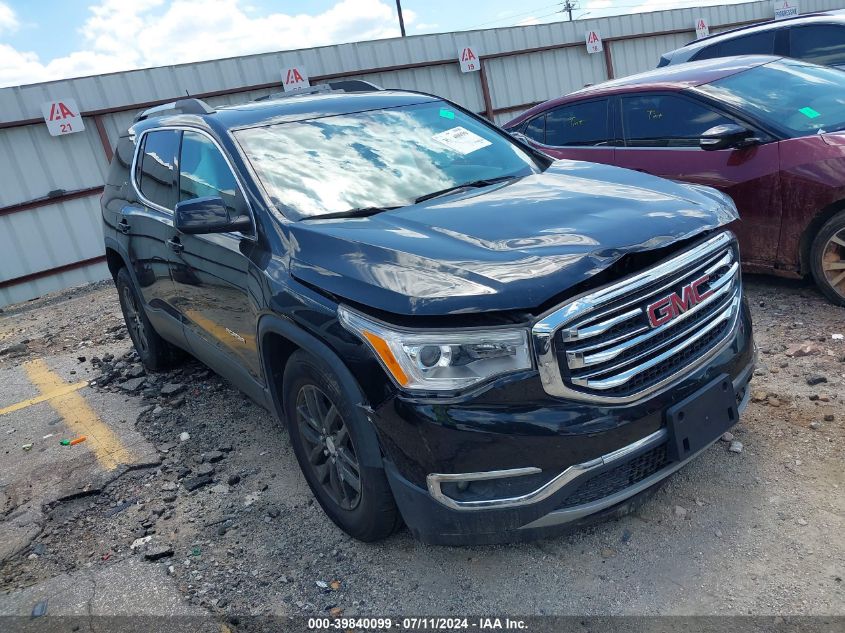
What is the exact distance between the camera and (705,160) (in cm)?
496

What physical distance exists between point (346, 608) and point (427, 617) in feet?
1.09

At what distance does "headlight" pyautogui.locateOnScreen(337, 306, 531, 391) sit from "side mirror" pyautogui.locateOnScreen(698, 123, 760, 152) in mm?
3201

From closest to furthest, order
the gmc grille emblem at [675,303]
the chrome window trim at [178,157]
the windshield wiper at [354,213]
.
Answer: the gmc grille emblem at [675,303] → the windshield wiper at [354,213] → the chrome window trim at [178,157]

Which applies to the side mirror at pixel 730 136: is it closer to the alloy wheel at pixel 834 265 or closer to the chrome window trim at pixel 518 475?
the alloy wheel at pixel 834 265

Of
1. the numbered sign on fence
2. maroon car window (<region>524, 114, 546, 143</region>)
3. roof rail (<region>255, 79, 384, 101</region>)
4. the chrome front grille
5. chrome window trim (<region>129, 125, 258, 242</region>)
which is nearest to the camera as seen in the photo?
the chrome front grille

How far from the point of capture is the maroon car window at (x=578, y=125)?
587 centimetres

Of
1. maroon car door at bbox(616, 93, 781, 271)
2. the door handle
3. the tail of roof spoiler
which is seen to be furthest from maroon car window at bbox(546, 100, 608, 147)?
the door handle

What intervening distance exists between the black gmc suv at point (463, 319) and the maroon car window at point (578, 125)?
99.5 inches

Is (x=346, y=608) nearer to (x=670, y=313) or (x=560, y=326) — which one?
(x=560, y=326)

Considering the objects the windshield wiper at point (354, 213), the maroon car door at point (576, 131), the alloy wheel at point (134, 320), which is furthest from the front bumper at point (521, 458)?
the maroon car door at point (576, 131)

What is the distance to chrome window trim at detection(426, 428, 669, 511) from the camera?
7.55ft

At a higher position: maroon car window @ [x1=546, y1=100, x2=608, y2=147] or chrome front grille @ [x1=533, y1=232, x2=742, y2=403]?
maroon car window @ [x1=546, y1=100, x2=608, y2=147]

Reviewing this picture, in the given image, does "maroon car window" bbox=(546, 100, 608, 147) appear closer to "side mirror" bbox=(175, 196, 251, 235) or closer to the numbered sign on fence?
"side mirror" bbox=(175, 196, 251, 235)

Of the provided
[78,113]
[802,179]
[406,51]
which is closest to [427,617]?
[802,179]
